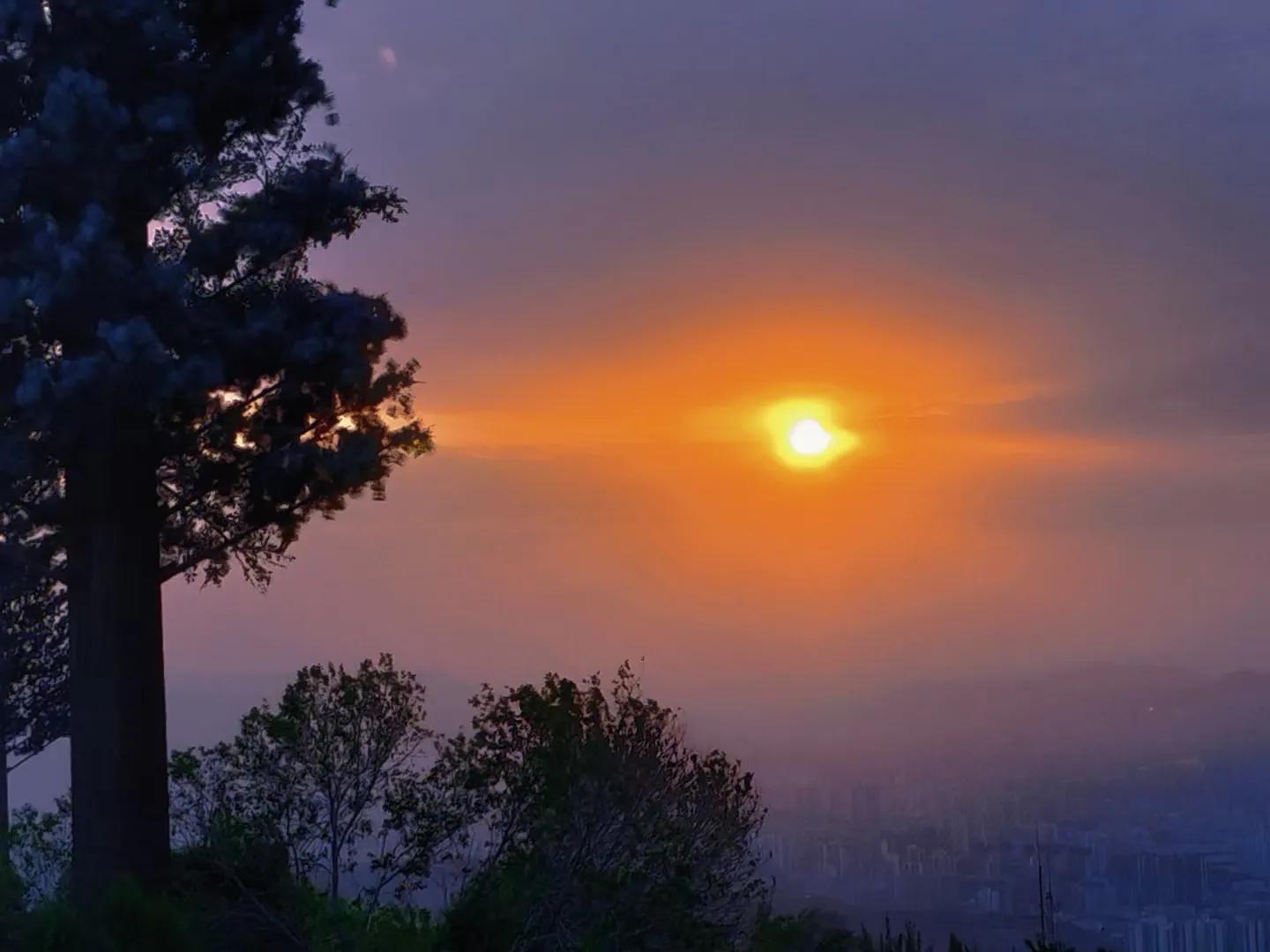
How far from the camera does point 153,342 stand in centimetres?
1312

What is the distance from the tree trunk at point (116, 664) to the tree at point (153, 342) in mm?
18

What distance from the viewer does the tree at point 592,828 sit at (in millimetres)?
13422

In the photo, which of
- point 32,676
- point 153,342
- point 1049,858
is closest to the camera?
point 153,342

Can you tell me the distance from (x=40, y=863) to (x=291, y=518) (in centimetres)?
436

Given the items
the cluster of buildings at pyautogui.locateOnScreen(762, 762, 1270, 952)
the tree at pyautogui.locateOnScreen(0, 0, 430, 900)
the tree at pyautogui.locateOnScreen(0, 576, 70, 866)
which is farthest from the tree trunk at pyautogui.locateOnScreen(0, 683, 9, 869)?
the cluster of buildings at pyautogui.locateOnScreen(762, 762, 1270, 952)

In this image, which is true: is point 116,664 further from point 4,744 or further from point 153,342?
point 4,744

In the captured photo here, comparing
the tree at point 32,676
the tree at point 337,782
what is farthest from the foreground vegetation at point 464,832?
the tree at point 32,676

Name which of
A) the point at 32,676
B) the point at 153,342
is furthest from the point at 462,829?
the point at 32,676

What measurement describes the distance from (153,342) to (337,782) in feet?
14.1

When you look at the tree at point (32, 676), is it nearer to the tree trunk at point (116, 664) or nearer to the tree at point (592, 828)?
the tree trunk at point (116, 664)

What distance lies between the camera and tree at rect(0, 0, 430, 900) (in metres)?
13.5

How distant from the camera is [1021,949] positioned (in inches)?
752

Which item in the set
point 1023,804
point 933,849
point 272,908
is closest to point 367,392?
point 272,908

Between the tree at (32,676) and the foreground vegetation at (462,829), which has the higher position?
the tree at (32,676)
